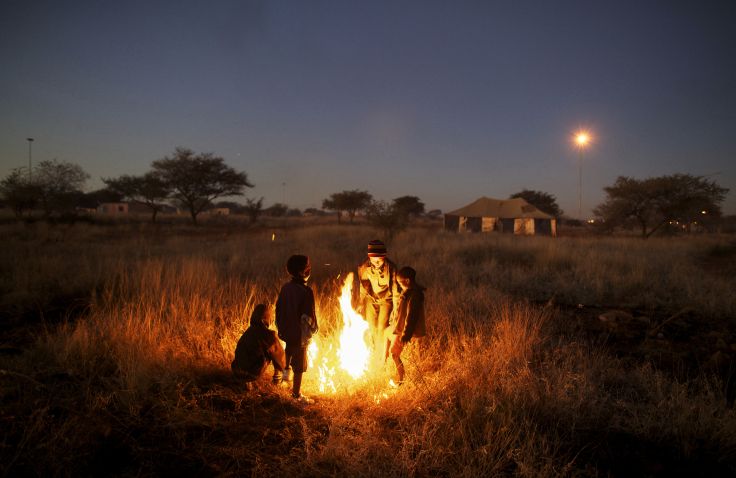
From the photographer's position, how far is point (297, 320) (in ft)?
11.0

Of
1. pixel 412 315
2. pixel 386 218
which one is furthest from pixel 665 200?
pixel 412 315

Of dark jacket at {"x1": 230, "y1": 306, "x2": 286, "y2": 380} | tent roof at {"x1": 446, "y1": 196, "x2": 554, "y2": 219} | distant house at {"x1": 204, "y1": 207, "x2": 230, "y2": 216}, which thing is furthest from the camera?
distant house at {"x1": 204, "y1": 207, "x2": 230, "y2": 216}

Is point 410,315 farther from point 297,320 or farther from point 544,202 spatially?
point 544,202

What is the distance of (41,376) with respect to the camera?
352 cm

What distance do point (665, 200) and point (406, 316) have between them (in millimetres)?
29598

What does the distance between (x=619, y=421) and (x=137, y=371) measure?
451cm

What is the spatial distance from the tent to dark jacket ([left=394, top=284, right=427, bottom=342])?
99.0ft

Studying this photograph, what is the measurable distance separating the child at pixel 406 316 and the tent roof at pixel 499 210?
104 ft

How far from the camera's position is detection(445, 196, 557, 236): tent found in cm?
3259

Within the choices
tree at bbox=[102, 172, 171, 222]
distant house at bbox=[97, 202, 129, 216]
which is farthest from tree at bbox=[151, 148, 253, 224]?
distant house at bbox=[97, 202, 129, 216]

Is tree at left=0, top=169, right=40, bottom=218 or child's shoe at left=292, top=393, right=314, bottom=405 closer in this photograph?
child's shoe at left=292, top=393, right=314, bottom=405

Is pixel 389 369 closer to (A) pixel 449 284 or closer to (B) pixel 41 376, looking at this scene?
(B) pixel 41 376

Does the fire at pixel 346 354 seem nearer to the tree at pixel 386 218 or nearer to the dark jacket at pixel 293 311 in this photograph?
the dark jacket at pixel 293 311

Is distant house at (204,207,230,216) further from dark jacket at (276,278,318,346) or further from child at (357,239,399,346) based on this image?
dark jacket at (276,278,318,346)
